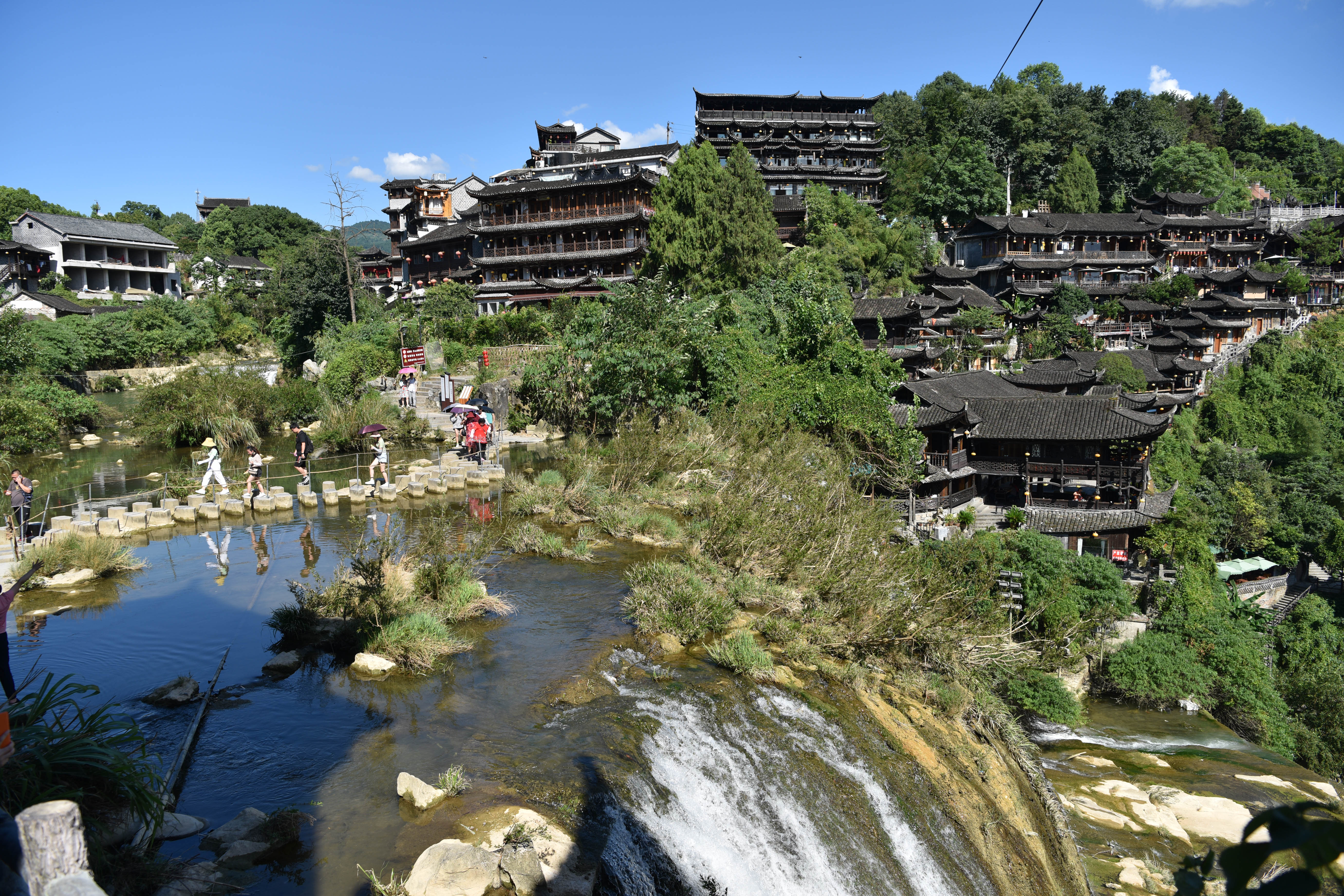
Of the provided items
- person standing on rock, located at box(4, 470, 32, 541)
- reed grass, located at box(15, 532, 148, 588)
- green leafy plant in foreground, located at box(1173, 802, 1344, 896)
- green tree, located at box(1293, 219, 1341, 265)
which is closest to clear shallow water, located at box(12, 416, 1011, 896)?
reed grass, located at box(15, 532, 148, 588)

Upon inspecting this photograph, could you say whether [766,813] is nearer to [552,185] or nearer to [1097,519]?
[1097,519]

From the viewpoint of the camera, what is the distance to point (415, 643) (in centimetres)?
1117

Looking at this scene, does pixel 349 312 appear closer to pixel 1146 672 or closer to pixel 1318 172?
pixel 1146 672

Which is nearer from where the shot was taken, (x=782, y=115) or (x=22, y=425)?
(x=22, y=425)

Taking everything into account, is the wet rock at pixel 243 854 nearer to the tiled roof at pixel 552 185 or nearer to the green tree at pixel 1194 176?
the tiled roof at pixel 552 185

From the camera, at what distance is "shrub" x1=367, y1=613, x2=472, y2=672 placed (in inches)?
439

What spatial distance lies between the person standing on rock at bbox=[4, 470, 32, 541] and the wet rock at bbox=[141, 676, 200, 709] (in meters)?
8.03

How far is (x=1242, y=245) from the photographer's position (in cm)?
6681

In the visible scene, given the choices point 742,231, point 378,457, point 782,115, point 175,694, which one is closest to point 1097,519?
point 742,231

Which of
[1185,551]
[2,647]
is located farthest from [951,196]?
[2,647]

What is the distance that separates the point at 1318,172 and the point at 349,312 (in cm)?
10161

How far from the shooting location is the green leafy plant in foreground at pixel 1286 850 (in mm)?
1796

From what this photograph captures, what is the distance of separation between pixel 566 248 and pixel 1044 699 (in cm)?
3937

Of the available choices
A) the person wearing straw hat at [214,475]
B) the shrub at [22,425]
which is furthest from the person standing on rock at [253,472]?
the shrub at [22,425]
